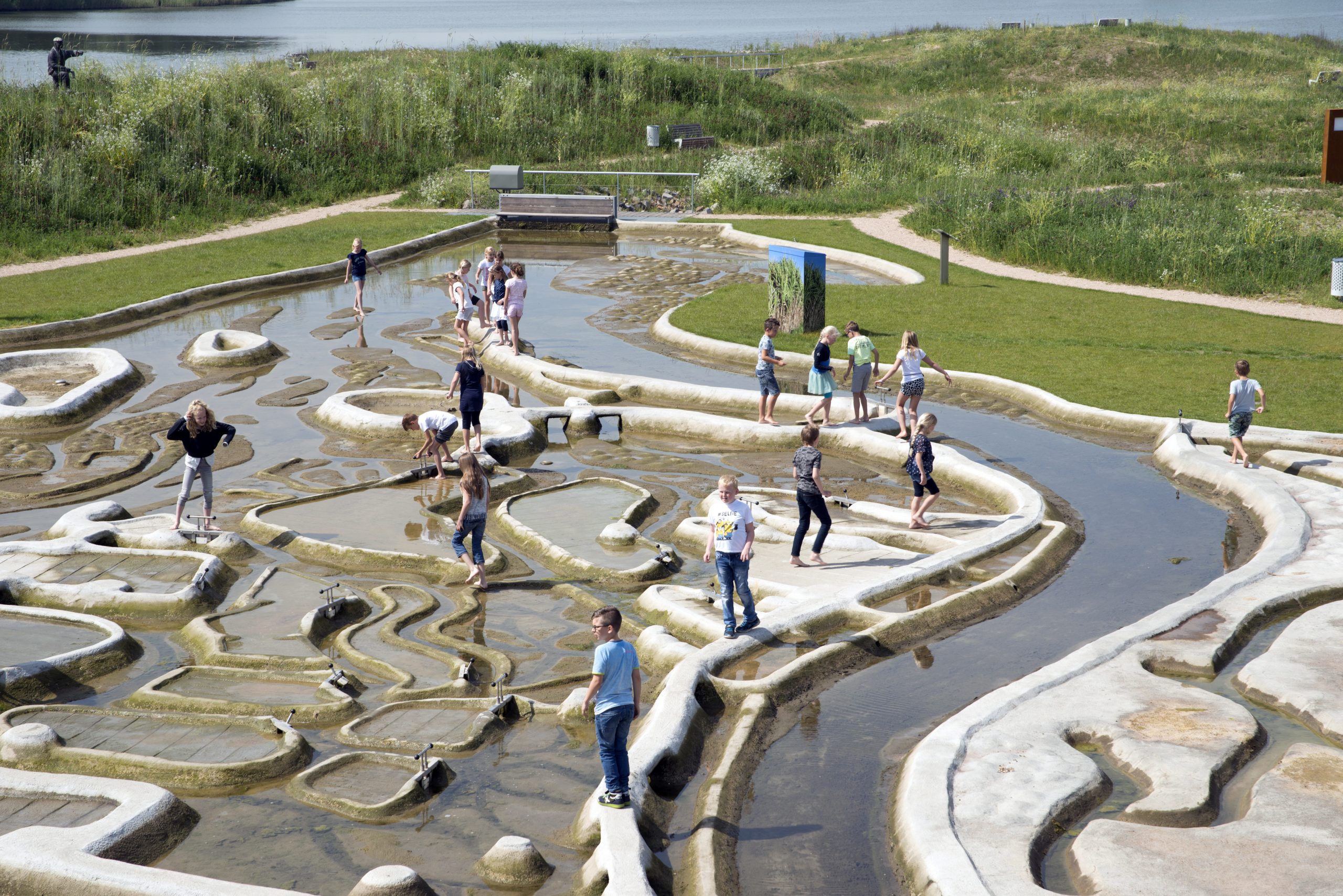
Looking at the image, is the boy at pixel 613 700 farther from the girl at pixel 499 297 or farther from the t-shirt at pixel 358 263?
the t-shirt at pixel 358 263

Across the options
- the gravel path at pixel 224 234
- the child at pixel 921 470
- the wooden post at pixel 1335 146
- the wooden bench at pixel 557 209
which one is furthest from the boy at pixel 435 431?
the wooden bench at pixel 557 209

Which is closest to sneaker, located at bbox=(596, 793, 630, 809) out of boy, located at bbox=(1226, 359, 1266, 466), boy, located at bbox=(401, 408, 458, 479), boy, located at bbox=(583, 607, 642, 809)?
boy, located at bbox=(583, 607, 642, 809)

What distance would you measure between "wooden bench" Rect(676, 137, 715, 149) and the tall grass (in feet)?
7.01

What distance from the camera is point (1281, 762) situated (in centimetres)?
870

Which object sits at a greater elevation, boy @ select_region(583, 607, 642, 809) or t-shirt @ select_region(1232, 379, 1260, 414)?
t-shirt @ select_region(1232, 379, 1260, 414)

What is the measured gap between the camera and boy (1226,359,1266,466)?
15047mm

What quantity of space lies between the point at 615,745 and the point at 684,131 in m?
39.8

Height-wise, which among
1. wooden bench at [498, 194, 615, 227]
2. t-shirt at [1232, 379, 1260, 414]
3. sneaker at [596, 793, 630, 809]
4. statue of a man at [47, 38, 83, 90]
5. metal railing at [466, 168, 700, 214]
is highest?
statue of a man at [47, 38, 83, 90]

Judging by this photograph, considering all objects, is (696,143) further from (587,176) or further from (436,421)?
(436,421)

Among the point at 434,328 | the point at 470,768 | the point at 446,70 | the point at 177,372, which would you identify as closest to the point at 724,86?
the point at 446,70

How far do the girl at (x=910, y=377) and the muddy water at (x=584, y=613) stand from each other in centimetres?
112

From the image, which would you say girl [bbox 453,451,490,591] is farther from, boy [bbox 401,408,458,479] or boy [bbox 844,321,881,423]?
A: boy [bbox 844,321,881,423]

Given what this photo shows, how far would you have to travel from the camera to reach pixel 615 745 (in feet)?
26.2

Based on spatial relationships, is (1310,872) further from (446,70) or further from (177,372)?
(446,70)
